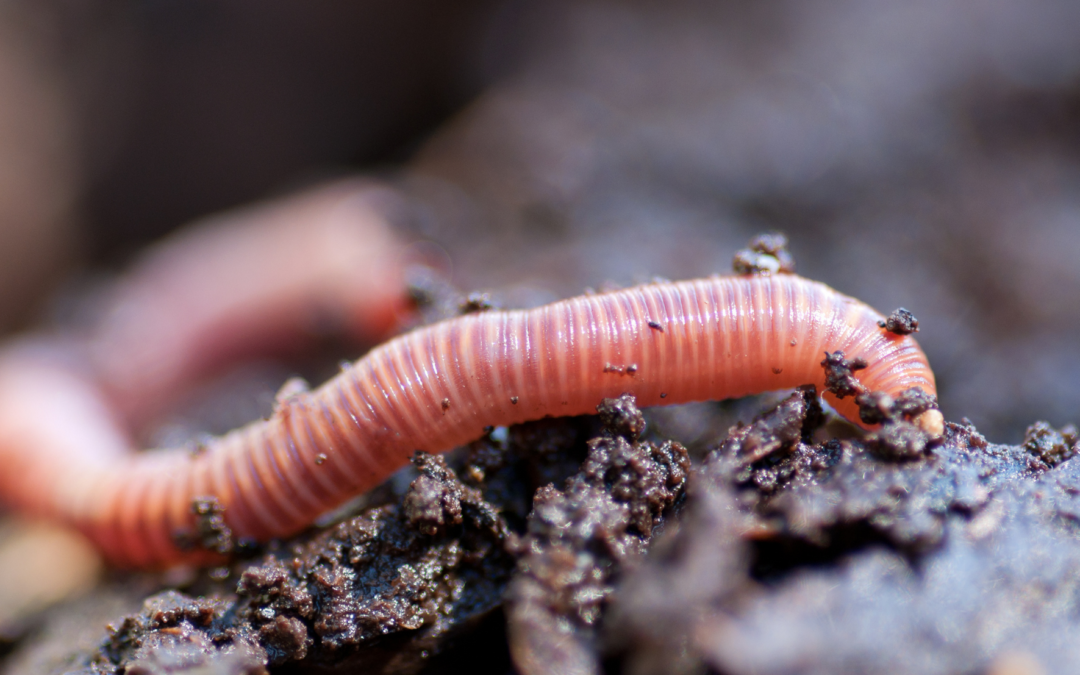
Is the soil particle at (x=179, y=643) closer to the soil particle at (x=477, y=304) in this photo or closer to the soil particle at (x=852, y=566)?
the soil particle at (x=852, y=566)

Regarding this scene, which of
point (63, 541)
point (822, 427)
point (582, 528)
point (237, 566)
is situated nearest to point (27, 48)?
point (63, 541)

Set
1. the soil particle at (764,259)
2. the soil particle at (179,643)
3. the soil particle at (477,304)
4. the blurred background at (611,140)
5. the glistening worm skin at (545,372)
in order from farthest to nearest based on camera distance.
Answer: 1. the blurred background at (611,140)
2. the soil particle at (477,304)
3. the soil particle at (764,259)
4. the glistening worm skin at (545,372)
5. the soil particle at (179,643)

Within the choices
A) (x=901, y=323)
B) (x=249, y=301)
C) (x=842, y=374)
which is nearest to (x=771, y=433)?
(x=842, y=374)

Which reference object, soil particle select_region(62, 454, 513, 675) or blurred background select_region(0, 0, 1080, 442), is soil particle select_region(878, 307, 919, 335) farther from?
soil particle select_region(62, 454, 513, 675)

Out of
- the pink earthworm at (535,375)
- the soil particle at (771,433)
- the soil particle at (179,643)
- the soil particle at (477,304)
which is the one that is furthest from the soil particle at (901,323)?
the soil particle at (179,643)

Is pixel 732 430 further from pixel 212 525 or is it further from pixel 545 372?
pixel 212 525

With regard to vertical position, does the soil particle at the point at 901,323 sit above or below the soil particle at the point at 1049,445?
above

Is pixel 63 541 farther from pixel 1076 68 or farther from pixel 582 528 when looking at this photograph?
pixel 1076 68
